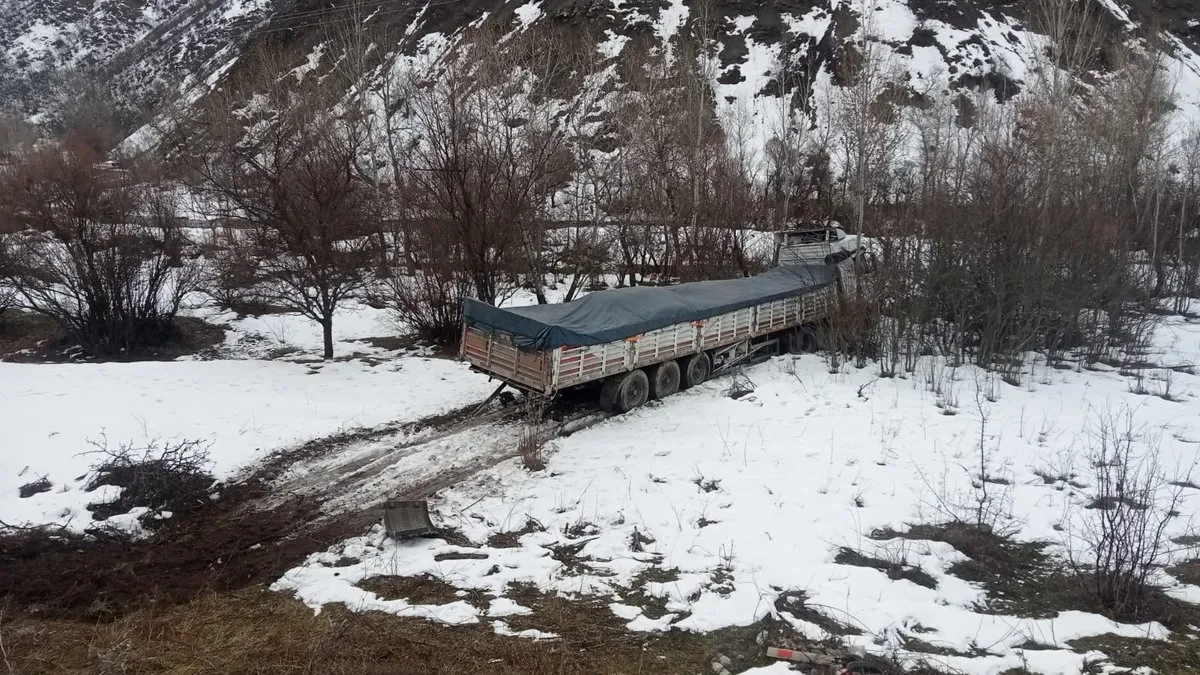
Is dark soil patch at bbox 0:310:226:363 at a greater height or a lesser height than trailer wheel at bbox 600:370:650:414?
lesser

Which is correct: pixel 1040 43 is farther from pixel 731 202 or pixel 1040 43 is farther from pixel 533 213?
pixel 533 213

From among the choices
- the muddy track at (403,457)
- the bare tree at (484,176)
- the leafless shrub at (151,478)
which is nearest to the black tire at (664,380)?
the muddy track at (403,457)

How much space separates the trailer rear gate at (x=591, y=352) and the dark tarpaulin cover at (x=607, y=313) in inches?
5.1

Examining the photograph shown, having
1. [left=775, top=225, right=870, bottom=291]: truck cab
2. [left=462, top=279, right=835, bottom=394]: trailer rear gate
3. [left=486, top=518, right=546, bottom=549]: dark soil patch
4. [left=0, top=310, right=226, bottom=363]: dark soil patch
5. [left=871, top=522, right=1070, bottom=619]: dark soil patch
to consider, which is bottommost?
[left=0, top=310, right=226, bottom=363]: dark soil patch

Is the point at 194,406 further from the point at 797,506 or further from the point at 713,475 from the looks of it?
the point at 797,506

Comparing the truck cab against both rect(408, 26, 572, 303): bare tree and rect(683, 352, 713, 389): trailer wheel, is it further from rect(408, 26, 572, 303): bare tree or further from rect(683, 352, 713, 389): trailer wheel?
rect(408, 26, 572, 303): bare tree

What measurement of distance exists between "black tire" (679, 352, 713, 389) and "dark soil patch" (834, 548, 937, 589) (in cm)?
625

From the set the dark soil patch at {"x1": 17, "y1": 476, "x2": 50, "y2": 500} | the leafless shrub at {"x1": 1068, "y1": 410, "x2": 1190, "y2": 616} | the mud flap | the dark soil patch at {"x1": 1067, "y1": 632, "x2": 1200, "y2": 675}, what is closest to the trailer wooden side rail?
the mud flap

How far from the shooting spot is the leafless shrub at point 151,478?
24.7ft

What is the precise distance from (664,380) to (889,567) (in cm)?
625

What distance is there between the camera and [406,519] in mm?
6980

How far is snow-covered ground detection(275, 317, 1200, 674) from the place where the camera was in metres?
5.46

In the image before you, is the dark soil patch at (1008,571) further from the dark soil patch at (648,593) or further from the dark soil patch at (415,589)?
the dark soil patch at (415,589)

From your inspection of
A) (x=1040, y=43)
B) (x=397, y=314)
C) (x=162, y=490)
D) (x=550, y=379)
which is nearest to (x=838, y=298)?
(x=550, y=379)
